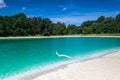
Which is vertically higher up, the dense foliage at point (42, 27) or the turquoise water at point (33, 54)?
the dense foliage at point (42, 27)

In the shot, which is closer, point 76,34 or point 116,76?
point 116,76

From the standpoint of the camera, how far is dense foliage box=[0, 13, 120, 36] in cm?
8525

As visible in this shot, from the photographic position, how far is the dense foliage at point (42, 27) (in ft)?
280

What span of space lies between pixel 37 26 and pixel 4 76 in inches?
3219

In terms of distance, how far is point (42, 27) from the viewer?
95.9 m

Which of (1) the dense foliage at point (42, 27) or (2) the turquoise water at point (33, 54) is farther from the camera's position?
(1) the dense foliage at point (42, 27)

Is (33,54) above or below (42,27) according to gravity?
below

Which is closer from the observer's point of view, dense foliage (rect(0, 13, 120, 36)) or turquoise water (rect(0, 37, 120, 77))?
turquoise water (rect(0, 37, 120, 77))

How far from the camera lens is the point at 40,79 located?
36.6 ft

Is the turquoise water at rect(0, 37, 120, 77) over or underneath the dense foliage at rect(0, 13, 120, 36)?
underneath

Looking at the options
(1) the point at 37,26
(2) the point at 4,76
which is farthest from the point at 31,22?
(2) the point at 4,76

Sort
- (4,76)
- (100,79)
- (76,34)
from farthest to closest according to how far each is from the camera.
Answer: (76,34)
(4,76)
(100,79)

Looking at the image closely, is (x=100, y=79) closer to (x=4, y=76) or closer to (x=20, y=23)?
(x=4, y=76)

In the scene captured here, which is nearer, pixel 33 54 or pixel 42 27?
pixel 33 54
